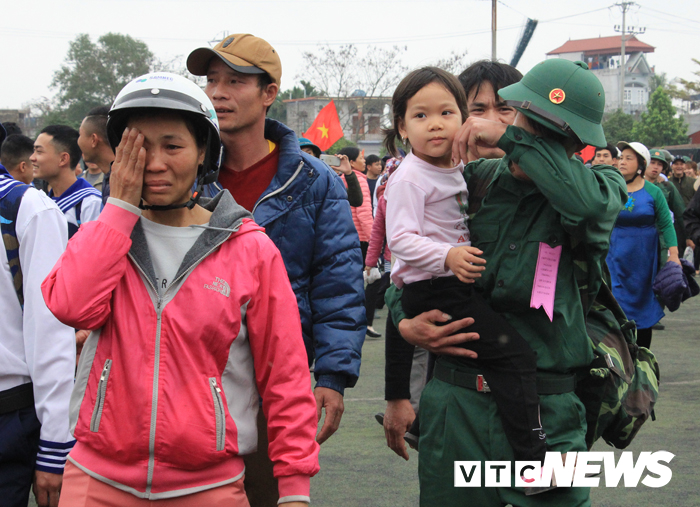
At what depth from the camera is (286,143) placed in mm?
3281

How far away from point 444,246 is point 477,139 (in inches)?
14.9

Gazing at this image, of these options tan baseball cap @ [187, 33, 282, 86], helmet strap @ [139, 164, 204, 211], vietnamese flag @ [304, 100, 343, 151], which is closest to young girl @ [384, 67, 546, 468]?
tan baseball cap @ [187, 33, 282, 86]

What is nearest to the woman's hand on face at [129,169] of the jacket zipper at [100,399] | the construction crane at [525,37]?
the jacket zipper at [100,399]

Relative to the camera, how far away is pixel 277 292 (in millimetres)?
2270

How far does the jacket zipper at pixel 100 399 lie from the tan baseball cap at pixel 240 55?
1448 mm

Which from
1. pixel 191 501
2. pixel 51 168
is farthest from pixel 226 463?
pixel 51 168

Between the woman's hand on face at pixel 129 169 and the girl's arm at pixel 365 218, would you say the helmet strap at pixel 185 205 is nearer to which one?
the woman's hand on face at pixel 129 169

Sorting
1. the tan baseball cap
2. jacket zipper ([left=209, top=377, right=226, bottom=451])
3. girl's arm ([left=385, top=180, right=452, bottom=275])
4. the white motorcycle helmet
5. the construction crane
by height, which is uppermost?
the construction crane

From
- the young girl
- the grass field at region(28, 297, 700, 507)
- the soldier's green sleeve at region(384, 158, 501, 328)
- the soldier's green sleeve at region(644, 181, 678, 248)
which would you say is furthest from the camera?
the soldier's green sleeve at region(644, 181, 678, 248)

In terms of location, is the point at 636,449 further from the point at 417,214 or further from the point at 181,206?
the point at 181,206

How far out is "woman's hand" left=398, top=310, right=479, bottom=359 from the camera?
2.62 metres

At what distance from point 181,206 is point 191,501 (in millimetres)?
827

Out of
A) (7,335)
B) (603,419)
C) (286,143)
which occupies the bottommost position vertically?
(603,419)

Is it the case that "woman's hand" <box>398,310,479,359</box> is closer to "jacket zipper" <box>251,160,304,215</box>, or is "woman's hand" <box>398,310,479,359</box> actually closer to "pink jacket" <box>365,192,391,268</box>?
"jacket zipper" <box>251,160,304,215</box>
